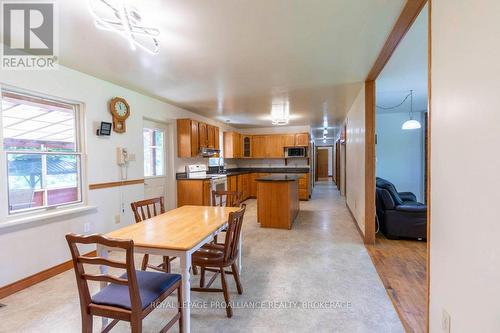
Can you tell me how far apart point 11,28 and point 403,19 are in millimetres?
3268

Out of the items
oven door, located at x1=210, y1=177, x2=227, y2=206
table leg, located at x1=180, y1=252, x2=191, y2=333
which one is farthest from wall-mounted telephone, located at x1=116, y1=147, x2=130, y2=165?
table leg, located at x1=180, y1=252, x2=191, y2=333

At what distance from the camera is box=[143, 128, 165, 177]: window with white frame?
4455mm

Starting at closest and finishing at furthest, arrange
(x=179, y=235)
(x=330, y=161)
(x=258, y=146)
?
(x=179, y=235) → (x=258, y=146) → (x=330, y=161)

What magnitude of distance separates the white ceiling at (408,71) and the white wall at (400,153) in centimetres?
73

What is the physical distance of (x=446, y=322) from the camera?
4.19ft

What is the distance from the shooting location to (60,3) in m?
1.74

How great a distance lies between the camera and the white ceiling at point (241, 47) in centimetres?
183

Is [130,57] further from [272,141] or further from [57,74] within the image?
[272,141]

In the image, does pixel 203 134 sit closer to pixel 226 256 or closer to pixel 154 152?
pixel 154 152

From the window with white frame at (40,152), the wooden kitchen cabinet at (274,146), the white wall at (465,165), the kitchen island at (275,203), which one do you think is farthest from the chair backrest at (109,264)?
the wooden kitchen cabinet at (274,146)

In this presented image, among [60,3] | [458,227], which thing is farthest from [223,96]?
[458,227]

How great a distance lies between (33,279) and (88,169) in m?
1.32

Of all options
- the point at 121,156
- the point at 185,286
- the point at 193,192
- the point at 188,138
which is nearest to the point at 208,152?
the point at 188,138

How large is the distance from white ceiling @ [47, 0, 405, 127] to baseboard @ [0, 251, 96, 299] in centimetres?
236
